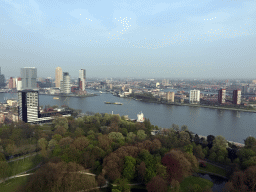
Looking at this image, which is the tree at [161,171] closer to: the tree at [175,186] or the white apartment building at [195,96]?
the tree at [175,186]

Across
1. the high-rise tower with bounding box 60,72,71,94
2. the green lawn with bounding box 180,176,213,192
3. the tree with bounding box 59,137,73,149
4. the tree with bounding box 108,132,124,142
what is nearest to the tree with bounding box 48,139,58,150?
the tree with bounding box 59,137,73,149

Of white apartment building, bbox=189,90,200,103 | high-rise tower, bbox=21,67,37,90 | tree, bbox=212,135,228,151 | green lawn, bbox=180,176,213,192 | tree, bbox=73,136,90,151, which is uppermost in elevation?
high-rise tower, bbox=21,67,37,90

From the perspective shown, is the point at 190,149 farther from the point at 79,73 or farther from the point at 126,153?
the point at 79,73

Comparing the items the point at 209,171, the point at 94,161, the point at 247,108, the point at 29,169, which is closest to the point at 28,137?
the point at 29,169

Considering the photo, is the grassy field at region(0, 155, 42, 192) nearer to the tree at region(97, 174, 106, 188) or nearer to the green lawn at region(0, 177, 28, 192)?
the green lawn at region(0, 177, 28, 192)

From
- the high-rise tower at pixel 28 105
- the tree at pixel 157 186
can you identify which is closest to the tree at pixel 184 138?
the tree at pixel 157 186
